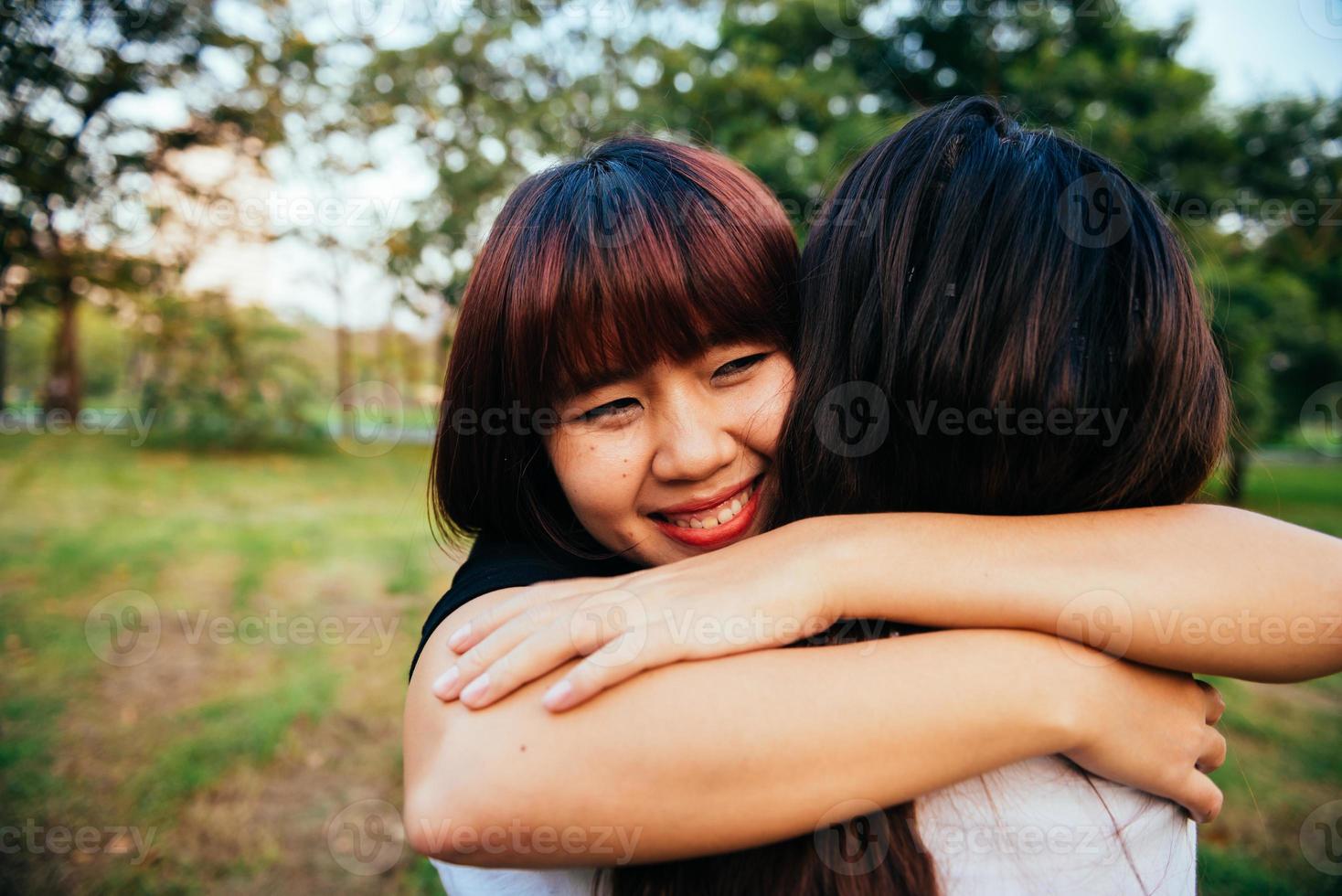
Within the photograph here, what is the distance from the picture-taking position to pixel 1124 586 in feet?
3.61

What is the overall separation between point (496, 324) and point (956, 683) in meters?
1.09

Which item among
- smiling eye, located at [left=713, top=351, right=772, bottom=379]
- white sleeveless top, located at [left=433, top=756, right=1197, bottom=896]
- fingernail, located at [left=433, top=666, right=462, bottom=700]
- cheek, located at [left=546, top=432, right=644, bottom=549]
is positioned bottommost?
white sleeveless top, located at [left=433, top=756, right=1197, bottom=896]

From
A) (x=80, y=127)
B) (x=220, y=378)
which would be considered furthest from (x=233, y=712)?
(x=220, y=378)

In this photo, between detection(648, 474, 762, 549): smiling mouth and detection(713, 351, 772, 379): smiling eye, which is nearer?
detection(713, 351, 772, 379): smiling eye

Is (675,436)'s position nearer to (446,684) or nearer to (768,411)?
(768,411)

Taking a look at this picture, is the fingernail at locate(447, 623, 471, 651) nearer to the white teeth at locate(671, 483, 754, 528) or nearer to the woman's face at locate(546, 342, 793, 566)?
the woman's face at locate(546, 342, 793, 566)

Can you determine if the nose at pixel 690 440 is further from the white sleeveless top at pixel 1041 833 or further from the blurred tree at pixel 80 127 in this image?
the blurred tree at pixel 80 127

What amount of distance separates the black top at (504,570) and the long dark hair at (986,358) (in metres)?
0.54

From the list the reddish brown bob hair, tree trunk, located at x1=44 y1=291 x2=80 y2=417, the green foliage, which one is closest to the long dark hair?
the reddish brown bob hair

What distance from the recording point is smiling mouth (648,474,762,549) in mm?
1663

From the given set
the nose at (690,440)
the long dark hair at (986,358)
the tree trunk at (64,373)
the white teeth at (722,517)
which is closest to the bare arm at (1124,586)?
the long dark hair at (986,358)

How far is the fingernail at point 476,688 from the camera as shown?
1.08 m

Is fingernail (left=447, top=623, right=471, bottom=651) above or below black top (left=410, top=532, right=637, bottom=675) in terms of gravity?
above

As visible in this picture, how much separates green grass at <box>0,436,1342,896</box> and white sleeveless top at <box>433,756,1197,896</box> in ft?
5.92
